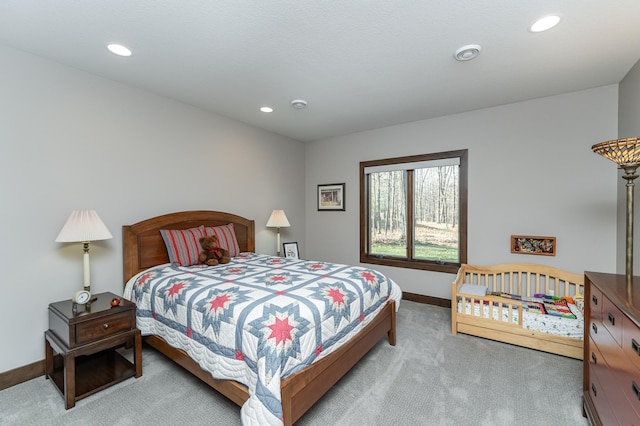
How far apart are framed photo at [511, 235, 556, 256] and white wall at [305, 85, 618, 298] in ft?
0.20

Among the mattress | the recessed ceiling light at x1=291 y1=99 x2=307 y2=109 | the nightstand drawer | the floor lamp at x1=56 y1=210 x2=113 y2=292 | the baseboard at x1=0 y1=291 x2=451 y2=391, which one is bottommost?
the baseboard at x1=0 y1=291 x2=451 y2=391

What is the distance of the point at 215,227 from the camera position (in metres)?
3.47

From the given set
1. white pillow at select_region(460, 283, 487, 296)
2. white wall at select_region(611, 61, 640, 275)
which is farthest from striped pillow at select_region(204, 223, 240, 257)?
white wall at select_region(611, 61, 640, 275)

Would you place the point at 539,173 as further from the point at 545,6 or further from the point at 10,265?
the point at 10,265

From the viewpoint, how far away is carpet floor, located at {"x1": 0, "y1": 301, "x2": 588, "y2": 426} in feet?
5.87

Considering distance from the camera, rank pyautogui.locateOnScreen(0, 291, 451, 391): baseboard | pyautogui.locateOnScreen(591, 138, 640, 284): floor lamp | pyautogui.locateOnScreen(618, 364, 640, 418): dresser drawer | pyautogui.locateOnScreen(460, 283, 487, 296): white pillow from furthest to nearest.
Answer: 1. pyautogui.locateOnScreen(460, 283, 487, 296): white pillow
2. pyautogui.locateOnScreen(0, 291, 451, 391): baseboard
3. pyautogui.locateOnScreen(591, 138, 640, 284): floor lamp
4. pyautogui.locateOnScreen(618, 364, 640, 418): dresser drawer

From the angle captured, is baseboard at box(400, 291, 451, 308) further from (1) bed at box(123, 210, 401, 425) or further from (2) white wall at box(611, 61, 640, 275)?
(2) white wall at box(611, 61, 640, 275)

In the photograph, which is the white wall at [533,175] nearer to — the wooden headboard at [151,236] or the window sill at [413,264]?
the window sill at [413,264]

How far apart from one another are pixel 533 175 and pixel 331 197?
280 cm

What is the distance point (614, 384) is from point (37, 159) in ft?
13.2

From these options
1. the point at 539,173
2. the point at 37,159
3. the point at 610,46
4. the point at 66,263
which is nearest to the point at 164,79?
the point at 37,159

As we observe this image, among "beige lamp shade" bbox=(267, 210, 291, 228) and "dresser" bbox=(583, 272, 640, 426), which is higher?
"beige lamp shade" bbox=(267, 210, 291, 228)

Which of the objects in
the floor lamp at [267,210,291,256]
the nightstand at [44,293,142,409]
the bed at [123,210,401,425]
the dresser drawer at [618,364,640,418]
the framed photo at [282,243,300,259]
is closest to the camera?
the dresser drawer at [618,364,640,418]

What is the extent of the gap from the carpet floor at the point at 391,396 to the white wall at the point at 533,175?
1267 mm
